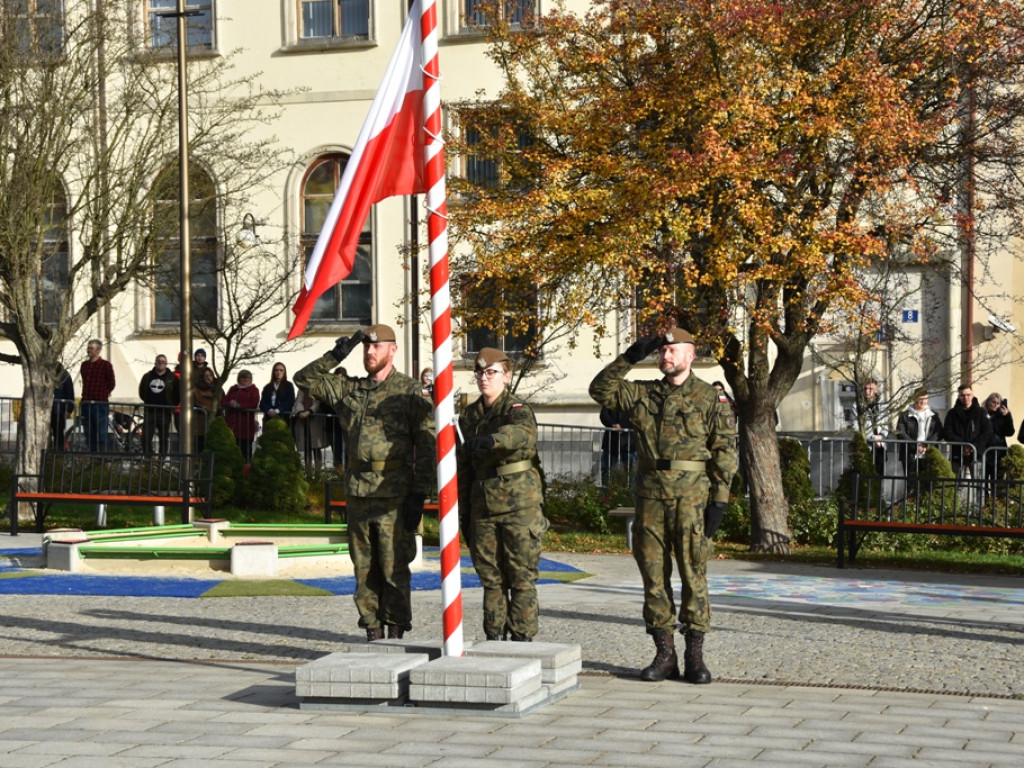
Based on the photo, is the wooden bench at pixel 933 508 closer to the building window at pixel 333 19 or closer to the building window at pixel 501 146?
the building window at pixel 501 146

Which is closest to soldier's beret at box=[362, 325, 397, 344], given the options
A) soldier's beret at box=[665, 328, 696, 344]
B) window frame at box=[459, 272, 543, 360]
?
soldier's beret at box=[665, 328, 696, 344]

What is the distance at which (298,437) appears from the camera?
76.5ft

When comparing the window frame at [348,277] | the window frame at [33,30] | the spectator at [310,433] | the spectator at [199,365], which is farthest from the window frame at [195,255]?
the spectator at [310,433]

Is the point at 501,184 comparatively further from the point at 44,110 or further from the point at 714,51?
the point at 44,110

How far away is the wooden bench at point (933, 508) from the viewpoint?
55.1 feet

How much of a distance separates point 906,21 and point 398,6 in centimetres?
1576

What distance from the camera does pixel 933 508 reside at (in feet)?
57.0

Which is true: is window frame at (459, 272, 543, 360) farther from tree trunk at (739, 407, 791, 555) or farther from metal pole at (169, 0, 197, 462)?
metal pole at (169, 0, 197, 462)

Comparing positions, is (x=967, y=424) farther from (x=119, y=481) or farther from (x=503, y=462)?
(x=503, y=462)

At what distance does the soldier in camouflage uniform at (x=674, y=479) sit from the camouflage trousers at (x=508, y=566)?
0.59 metres

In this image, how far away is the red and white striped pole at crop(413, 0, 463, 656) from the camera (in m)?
8.67

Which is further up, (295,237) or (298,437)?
(295,237)

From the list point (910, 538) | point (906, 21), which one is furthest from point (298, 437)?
point (906, 21)

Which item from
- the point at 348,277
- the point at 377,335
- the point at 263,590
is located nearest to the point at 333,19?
the point at 348,277
